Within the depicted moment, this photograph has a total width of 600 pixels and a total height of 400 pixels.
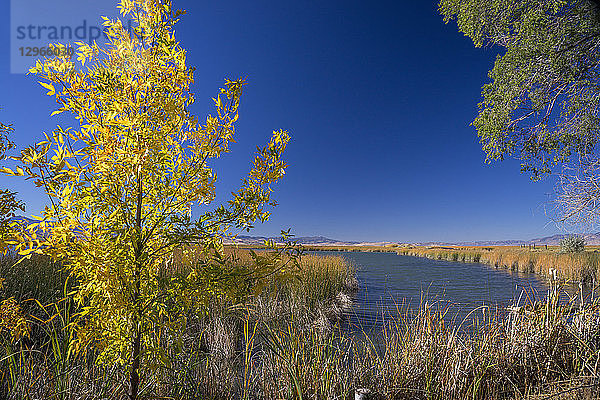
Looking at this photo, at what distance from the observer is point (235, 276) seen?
2002 mm

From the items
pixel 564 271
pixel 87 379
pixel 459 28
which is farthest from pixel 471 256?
pixel 87 379

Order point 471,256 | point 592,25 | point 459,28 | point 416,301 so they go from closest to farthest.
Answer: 1. point 592,25
2. point 459,28
3. point 416,301
4. point 471,256

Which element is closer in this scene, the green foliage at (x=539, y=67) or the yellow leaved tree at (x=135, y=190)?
the yellow leaved tree at (x=135, y=190)

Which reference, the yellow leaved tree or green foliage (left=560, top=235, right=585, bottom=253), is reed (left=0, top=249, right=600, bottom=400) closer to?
the yellow leaved tree

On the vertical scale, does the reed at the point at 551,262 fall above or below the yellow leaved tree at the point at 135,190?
below

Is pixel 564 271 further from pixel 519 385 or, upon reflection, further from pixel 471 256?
pixel 471 256

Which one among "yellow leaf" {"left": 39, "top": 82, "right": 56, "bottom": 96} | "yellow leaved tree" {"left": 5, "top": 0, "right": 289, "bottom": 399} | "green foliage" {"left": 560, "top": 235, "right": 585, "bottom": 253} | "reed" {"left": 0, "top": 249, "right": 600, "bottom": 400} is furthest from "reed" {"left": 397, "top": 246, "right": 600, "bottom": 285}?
"yellow leaf" {"left": 39, "top": 82, "right": 56, "bottom": 96}

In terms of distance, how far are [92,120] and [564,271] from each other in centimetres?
1821

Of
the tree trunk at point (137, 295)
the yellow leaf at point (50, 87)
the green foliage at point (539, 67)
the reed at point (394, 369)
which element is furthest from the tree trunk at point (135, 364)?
the green foliage at point (539, 67)

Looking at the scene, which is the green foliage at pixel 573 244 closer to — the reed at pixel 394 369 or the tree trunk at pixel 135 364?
the reed at pixel 394 369

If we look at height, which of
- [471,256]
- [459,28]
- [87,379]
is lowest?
[471,256]

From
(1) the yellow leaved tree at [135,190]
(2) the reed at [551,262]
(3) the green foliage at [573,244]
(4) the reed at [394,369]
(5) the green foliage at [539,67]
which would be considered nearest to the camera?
(1) the yellow leaved tree at [135,190]

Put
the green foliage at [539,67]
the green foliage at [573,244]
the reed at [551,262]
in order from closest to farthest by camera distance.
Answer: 1. the green foliage at [539,67]
2. the reed at [551,262]
3. the green foliage at [573,244]

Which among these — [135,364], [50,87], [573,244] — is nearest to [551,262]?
[573,244]
